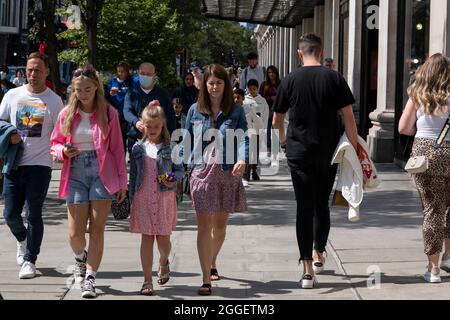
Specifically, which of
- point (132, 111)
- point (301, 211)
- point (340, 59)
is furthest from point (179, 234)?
point (340, 59)

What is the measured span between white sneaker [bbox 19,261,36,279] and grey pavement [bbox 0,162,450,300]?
0.09 metres

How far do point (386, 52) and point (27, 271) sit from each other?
1219cm

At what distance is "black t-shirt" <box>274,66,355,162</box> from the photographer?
24.6 feet

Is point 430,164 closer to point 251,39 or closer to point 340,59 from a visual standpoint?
point 340,59

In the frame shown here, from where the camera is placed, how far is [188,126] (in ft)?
24.8

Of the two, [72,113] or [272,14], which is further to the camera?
[272,14]

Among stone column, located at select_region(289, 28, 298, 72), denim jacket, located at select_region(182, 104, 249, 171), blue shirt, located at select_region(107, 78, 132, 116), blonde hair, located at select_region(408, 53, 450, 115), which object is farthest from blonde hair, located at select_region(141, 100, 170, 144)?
stone column, located at select_region(289, 28, 298, 72)

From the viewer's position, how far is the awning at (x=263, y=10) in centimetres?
4144

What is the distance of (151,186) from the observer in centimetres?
739

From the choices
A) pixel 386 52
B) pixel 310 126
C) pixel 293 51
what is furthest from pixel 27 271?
pixel 293 51

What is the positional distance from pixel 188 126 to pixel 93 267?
A: 1338 mm

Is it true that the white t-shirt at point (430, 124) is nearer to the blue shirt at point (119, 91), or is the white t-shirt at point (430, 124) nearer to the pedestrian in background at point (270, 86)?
the blue shirt at point (119, 91)

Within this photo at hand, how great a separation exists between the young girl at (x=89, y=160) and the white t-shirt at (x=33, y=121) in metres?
0.77

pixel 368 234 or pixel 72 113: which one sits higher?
pixel 72 113
